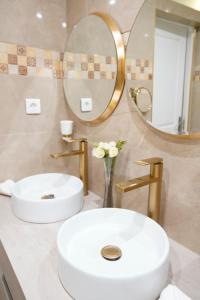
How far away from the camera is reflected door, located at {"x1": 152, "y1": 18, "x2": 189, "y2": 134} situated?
2.52 feet

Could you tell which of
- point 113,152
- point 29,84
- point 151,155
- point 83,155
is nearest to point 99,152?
point 113,152

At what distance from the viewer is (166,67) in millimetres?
832

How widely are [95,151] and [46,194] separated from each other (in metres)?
0.48

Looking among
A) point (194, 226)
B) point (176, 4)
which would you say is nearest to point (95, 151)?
point (194, 226)

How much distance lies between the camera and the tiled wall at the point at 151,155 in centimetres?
80

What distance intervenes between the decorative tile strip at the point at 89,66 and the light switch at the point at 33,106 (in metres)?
0.26

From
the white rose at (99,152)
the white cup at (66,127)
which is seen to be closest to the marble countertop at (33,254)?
the white rose at (99,152)

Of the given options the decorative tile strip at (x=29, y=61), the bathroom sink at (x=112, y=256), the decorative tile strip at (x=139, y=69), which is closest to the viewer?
the bathroom sink at (x=112, y=256)

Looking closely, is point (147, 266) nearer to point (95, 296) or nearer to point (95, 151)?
point (95, 296)

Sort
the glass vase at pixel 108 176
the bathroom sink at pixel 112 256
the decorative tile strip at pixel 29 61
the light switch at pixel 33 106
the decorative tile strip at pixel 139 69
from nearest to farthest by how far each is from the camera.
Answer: the bathroom sink at pixel 112 256
the decorative tile strip at pixel 139 69
the glass vase at pixel 108 176
the decorative tile strip at pixel 29 61
the light switch at pixel 33 106

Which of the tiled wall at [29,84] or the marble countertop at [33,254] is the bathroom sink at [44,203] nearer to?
the marble countertop at [33,254]

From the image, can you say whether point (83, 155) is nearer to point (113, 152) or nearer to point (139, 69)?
point (113, 152)

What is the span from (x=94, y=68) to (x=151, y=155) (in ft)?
1.98

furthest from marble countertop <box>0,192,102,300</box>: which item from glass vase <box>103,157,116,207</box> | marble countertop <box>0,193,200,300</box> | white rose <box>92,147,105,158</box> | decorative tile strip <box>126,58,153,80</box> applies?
decorative tile strip <box>126,58,153,80</box>
